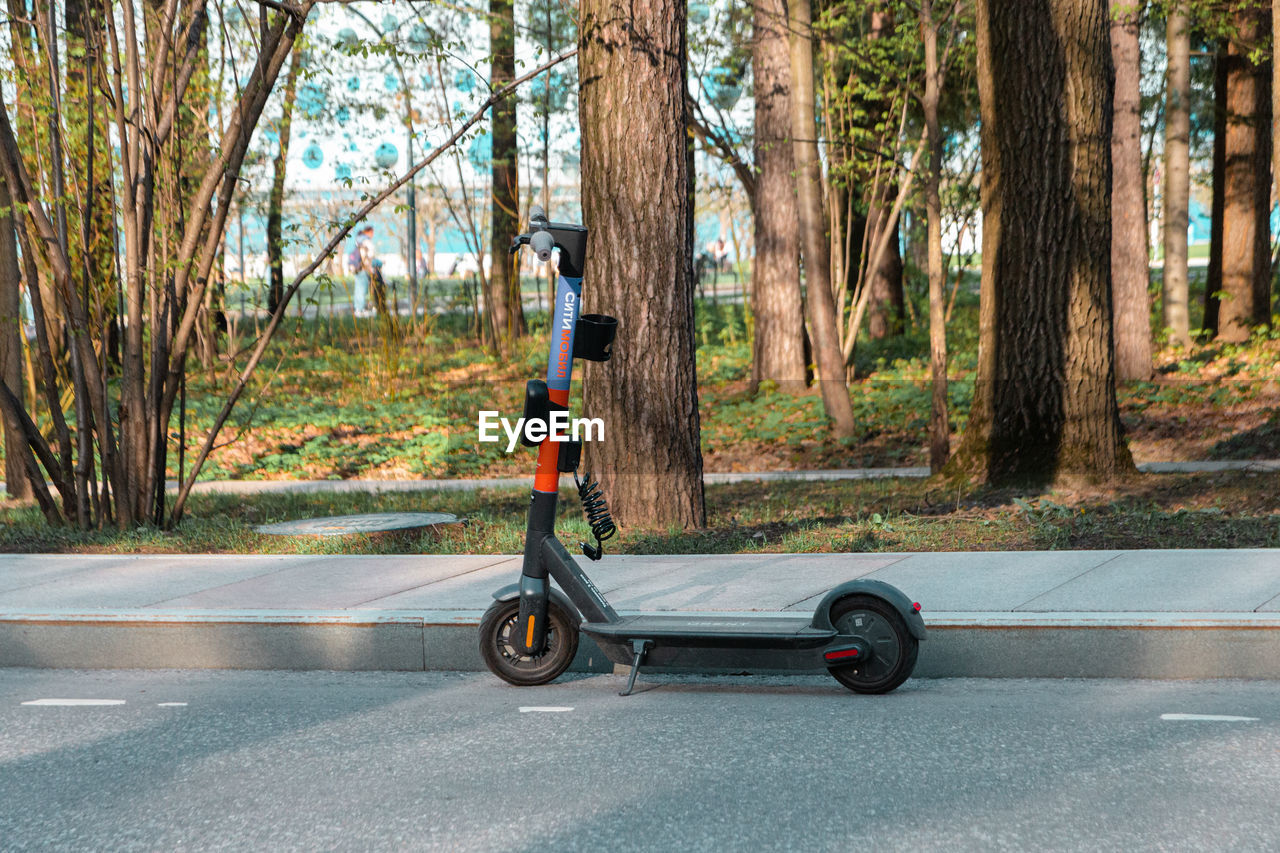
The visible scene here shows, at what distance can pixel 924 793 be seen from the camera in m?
4.19

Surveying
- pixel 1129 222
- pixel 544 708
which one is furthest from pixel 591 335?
pixel 1129 222

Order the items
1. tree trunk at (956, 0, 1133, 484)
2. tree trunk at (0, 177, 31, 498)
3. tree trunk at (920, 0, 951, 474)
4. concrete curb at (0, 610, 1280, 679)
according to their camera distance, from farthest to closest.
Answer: tree trunk at (920, 0, 951, 474), tree trunk at (0, 177, 31, 498), tree trunk at (956, 0, 1133, 484), concrete curb at (0, 610, 1280, 679)

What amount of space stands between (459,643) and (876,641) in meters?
2.09

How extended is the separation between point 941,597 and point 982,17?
6106mm

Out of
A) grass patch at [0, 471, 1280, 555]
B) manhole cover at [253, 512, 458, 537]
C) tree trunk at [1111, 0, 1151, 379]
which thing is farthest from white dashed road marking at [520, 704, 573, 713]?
tree trunk at [1111, 0, 1151, 379]

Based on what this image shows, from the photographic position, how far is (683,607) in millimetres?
6457

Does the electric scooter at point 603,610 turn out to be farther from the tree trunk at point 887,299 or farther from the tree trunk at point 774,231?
the tree trunk at point 887,299

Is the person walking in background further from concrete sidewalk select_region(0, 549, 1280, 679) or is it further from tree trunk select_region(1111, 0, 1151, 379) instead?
concrete sidewalk select_region(0, 549, 1280, 679)

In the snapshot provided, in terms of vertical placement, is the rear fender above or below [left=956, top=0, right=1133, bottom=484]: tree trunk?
below

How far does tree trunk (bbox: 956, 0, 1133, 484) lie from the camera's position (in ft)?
32.9

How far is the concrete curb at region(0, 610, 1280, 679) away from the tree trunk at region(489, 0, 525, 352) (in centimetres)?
1428

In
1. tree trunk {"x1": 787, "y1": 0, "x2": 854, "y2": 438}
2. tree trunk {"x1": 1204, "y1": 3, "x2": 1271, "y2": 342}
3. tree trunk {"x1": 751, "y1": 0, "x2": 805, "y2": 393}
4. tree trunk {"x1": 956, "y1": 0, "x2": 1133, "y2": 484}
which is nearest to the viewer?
tree trunk {"x1": 956, "y1": 0, "x2": 1133, "y2": 484}

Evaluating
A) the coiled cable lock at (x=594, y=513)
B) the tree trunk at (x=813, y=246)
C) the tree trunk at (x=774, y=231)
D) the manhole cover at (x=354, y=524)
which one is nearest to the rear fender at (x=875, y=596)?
the coiled cable lock at (x=594, y=513)

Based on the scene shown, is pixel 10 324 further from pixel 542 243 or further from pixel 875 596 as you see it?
pixel 875 596
